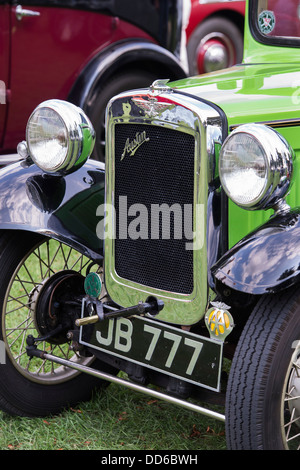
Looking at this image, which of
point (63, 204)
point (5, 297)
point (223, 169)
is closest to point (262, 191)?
point (223, 169)

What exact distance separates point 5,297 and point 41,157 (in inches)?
21.8

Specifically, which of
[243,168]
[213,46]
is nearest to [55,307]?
[243,168]

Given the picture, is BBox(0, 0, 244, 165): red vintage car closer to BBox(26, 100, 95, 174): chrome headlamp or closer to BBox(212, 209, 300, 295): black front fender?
BBox(26, 100, 95, 174): chrome headlamp

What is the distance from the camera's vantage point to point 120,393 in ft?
10.7

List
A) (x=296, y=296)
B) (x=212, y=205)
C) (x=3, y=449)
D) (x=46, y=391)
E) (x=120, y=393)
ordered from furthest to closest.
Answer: (x=120, y=393)
(x=46, y=391)
(x=3, y=449)
(x=212, y=205)
(x=296, y=296)

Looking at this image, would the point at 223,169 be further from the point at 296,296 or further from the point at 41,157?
the point at 41,157

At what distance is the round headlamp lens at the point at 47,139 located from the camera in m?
2.77

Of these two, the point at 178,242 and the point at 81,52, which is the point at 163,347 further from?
the point at 81,52

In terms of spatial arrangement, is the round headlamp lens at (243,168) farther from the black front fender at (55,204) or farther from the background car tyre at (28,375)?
the background car tyre at (28,375)

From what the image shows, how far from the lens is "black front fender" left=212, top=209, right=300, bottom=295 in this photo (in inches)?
85.3

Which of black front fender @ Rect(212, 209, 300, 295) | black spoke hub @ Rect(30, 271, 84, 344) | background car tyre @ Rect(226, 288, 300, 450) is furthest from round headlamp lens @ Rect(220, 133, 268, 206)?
black spoke hub @ Rect(30, 271, 84, 344)

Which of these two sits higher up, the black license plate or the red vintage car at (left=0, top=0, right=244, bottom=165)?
the red vintage car at (left=0, top=0, right=244, bottom=165)

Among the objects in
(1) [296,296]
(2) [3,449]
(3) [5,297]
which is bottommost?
(2) [3,449]

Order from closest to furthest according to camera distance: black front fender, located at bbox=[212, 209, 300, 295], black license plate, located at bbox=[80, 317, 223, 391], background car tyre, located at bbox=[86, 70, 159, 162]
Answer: black front fender, located at bbox=[212, 209, 300, 295] → black license plate, located at bbox=[80, 317, 223, 391] → background car tyre, located at bbox=[86, 70, 159, 162]
